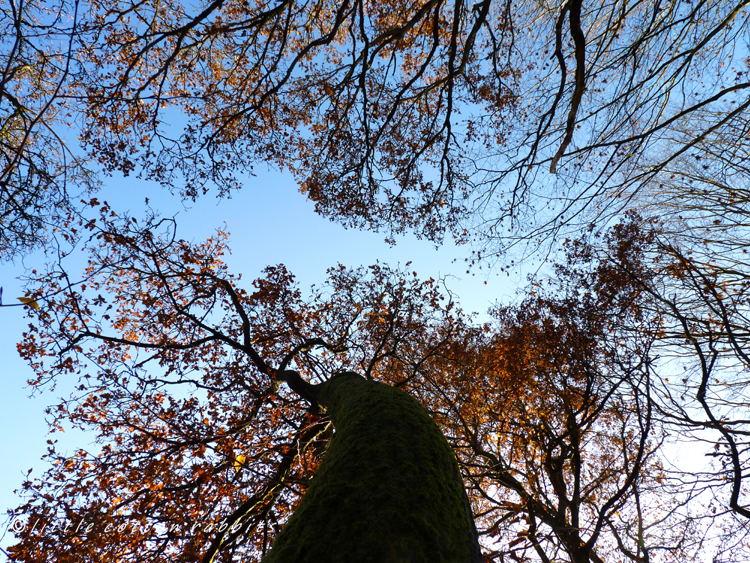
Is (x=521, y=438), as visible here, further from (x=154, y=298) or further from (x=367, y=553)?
(x=154, y=298)

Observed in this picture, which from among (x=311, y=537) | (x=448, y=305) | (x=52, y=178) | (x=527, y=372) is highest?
(x=448, y=305)

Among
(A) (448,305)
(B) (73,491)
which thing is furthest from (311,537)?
(A) (448,305)

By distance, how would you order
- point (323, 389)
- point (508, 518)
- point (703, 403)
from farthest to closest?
point (508, 518) < point (323, 389) < point (703, 403)

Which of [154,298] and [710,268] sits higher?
[710,268]

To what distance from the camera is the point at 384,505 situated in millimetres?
1608

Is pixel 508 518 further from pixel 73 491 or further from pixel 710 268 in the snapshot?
pixel 73 491

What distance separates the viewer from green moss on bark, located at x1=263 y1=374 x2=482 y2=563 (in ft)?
4.63

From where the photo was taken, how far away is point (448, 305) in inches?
384

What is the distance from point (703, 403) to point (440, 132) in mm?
6088

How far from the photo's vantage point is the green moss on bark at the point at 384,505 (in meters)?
1.41

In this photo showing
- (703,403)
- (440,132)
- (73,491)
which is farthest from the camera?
(440,132)

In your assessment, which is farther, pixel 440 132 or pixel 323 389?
pixel 440 132

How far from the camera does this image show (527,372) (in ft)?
30.9

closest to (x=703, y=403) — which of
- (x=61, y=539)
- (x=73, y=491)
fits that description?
(x=61, y=539)
